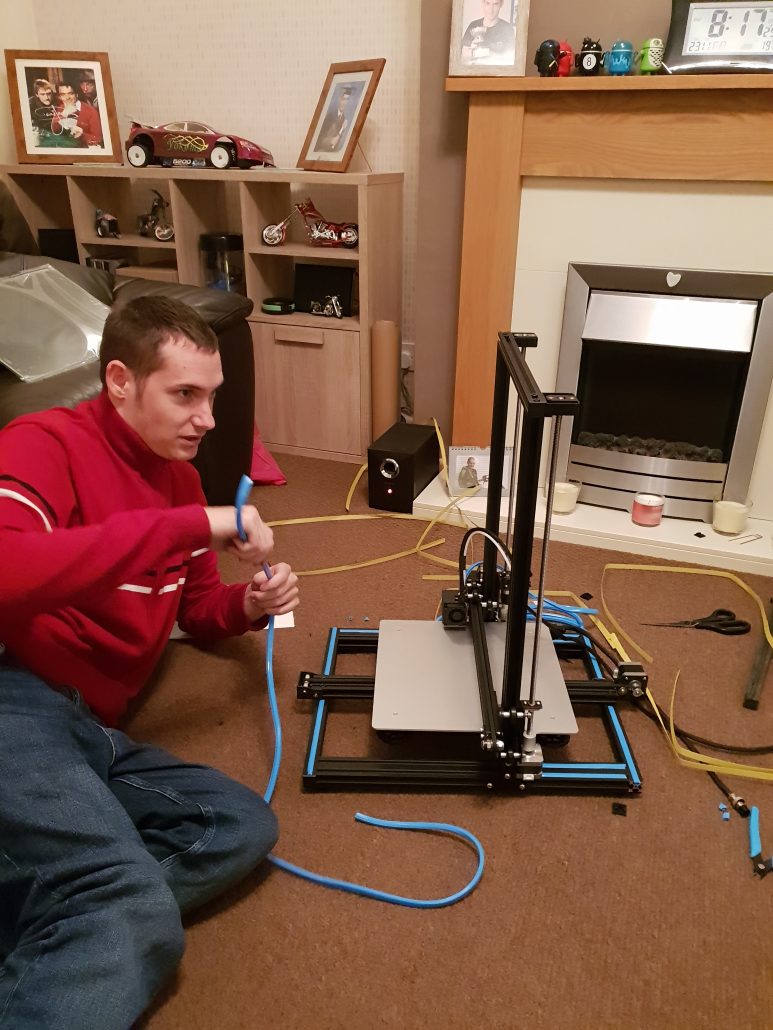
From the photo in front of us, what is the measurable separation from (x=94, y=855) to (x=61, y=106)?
8.95ft

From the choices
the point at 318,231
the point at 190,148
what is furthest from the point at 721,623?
the point at 190,148

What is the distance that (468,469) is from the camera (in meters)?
2.30

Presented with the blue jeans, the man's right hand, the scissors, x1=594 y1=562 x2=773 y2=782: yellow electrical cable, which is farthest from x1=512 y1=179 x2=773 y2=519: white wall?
the blue jeans

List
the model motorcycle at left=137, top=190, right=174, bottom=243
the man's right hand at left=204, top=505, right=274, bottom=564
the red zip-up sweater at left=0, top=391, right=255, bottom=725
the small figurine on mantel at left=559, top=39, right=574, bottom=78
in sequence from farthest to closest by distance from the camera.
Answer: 1. the model motorcycle at left=137, top=190, right=174, bottom=243
2. the small figurine on mantel at left=559, top=39, right=574, bottom=78
3. the man's right hand at left=204, top=505, right=274, bottom=564
4. the red zip-up sweater at left=0, top=391, right=255, bottom=725

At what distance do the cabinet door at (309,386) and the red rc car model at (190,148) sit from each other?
0.53 meters

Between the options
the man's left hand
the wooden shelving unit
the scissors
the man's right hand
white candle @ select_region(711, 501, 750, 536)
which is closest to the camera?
the man's right hand

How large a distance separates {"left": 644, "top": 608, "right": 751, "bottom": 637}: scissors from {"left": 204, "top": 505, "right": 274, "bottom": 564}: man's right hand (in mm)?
1047

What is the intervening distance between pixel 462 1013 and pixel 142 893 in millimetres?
433

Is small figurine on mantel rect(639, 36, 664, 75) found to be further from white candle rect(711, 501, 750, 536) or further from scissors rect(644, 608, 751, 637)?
scissors rect(644, 608, 751, 637)

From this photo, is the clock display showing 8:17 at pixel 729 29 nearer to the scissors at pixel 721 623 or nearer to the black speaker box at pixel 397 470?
the black speaker box at pixel 397 470

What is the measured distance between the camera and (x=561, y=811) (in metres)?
1.28

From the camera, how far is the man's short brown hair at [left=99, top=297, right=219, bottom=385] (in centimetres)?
115

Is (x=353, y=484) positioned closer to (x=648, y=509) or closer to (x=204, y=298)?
(x=204, y=298)

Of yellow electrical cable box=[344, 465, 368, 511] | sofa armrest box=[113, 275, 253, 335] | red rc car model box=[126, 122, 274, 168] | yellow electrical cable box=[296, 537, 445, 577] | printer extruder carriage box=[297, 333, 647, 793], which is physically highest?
red rc car model box=[126, 122, 274, 168]
